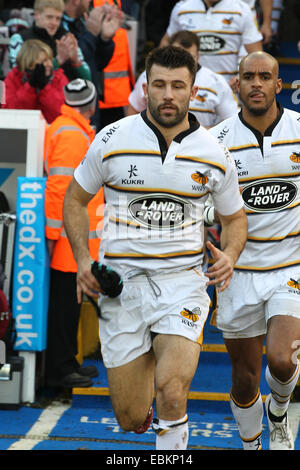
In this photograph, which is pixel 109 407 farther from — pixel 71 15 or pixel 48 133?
pixel 71 15

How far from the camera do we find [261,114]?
596 cm

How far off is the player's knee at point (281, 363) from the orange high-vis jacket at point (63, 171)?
251cm

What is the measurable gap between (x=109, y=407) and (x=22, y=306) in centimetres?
111

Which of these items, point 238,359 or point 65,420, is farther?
point 65,420

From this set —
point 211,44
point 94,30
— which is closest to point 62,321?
point 94,30

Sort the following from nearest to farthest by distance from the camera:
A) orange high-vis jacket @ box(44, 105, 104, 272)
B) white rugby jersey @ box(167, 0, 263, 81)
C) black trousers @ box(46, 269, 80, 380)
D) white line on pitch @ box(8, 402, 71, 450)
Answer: white line on pitch @ box(8, 402, 71, 450) < orange high-vis jacket @ box(44, 105, 104, 272) < black trousers @ box(46, 269, 80, 380) < white rugby jersey @ box(167, 0, 263, 81)

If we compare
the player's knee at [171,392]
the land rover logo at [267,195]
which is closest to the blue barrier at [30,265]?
the land rover logo at [267,195]

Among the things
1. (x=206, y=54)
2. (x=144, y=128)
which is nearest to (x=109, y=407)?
(x=144, y=128)

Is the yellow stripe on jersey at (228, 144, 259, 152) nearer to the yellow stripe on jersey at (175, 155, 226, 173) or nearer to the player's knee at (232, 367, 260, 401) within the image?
the yellow stripe on jersey at (175, 155, 226, 173)

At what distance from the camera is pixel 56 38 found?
905cm

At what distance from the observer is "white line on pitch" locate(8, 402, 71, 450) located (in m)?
6.59

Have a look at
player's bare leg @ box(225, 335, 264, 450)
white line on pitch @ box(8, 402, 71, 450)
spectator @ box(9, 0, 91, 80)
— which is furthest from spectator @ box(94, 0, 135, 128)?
player's bare leg @ box(225, 335, 264, 450)

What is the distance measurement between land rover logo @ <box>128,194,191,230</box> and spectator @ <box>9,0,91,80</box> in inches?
158

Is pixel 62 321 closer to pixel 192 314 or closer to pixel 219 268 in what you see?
pixel 192 314
